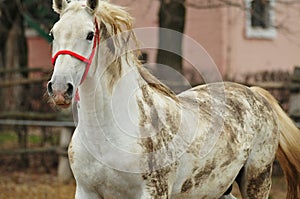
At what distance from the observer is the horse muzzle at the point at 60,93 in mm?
3664

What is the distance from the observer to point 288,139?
5598 mm

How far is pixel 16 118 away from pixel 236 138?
19.8 ft

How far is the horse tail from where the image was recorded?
5.60 meters

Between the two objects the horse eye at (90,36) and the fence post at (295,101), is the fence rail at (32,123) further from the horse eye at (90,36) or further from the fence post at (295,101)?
the horse eye at (90,36)

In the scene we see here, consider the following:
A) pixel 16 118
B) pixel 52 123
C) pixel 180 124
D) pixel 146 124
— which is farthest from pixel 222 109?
pixel 16 118

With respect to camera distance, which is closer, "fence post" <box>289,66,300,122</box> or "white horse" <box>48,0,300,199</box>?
"white horse" <box>48,0,300,199</box>

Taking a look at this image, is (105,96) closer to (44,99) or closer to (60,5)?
(60,5)

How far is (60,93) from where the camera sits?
Result: 12.0 feet

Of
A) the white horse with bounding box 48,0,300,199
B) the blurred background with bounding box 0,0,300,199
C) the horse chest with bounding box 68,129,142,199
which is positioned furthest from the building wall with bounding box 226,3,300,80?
the horse chest with bounding box 68,129,142,199

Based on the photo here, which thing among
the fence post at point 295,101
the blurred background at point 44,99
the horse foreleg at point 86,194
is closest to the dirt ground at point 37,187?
the blurred background at point 44,99

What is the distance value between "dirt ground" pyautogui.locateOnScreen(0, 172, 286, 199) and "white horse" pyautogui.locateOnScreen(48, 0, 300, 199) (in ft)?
9.96

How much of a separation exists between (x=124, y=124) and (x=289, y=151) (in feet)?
6.40

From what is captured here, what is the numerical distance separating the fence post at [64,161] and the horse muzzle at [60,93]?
5403 mm

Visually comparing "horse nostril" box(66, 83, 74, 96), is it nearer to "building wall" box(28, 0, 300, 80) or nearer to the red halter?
the red halter
